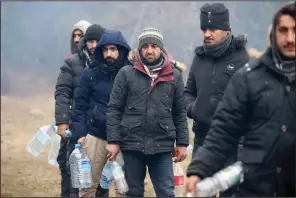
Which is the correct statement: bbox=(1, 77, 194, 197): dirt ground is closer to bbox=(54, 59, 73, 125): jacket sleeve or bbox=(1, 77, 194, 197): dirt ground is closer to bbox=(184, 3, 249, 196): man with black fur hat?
bbox=(54, 59, 73, 125): jacket sleeve

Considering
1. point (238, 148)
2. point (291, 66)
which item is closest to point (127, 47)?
point (238, 148)

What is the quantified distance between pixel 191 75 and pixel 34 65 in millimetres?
21068

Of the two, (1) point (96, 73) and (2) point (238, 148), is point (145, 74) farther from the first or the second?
(2) point (238, 148)

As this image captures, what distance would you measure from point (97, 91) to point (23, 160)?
19.3 feet

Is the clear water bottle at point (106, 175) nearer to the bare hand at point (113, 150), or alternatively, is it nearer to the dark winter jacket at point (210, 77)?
the bare hand at point (113, 150)

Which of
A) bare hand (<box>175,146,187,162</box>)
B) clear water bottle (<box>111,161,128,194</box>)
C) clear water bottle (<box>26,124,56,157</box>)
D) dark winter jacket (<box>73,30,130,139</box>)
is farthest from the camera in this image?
clear water bottle (<box>26,124,56,157</box>)

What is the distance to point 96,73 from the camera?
572 cm

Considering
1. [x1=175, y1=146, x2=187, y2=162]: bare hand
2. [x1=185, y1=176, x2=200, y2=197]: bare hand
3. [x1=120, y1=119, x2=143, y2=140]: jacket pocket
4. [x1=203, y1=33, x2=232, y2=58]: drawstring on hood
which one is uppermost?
[x1=203, y1=33, x2=232, y2=58]: drawstring on hood

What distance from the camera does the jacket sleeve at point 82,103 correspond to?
5.76m

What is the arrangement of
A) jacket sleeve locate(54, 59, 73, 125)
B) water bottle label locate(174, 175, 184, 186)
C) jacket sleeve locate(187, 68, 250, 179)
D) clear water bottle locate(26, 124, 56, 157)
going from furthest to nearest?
1. clear water bottle locate(26, 124, 56, 157)
2. jacket sleeve locate(54, 59, 73, 125)
3. water bottle label locate(174, 175, 184, 186)
4. jacket sleeve locate(187, 68, 250, 179)

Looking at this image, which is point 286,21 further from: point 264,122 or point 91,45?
point 91,45

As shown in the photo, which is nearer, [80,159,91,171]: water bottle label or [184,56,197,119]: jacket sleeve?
[184,56,197,119]: jacket sleeve

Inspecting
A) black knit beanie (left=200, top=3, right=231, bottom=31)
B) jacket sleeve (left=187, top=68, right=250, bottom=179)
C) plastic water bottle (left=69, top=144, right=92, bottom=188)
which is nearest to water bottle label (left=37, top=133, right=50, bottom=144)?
plastic water bottle (left=69, top=144, right=92, bottom=188)

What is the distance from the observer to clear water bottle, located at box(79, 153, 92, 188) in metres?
5.64
